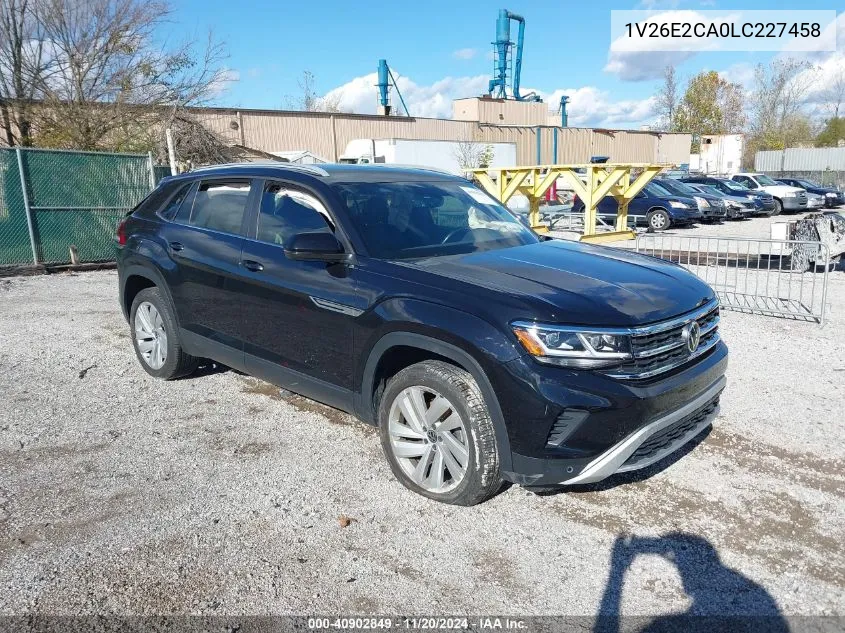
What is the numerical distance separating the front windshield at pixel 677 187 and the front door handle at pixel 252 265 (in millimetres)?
20408

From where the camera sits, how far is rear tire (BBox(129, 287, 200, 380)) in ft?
17.5

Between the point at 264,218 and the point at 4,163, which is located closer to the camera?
the point at 264,218

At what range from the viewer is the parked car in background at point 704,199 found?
2180 centimetres

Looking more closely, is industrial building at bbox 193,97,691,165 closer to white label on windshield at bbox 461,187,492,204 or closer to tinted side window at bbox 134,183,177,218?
tinted side window at bbox 134,183,177,218

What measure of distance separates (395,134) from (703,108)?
42371 millimetres

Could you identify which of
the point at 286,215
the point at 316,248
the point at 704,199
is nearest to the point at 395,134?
the point at 704,199

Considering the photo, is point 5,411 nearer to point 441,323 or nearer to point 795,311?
point 441,323

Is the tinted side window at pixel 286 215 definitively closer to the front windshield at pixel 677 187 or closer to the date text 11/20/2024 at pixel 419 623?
the date text 11/20/2024 at pixel 419 623

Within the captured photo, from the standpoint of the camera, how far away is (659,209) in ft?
68.4

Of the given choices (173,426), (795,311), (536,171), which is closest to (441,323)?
(173,426)

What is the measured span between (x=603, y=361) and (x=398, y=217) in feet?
5.61

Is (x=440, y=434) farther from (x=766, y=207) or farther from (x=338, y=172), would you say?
(x=766, y=207)

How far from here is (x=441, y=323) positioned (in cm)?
335

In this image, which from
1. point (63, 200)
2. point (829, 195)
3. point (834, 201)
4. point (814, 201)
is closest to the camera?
point (63, 200)
